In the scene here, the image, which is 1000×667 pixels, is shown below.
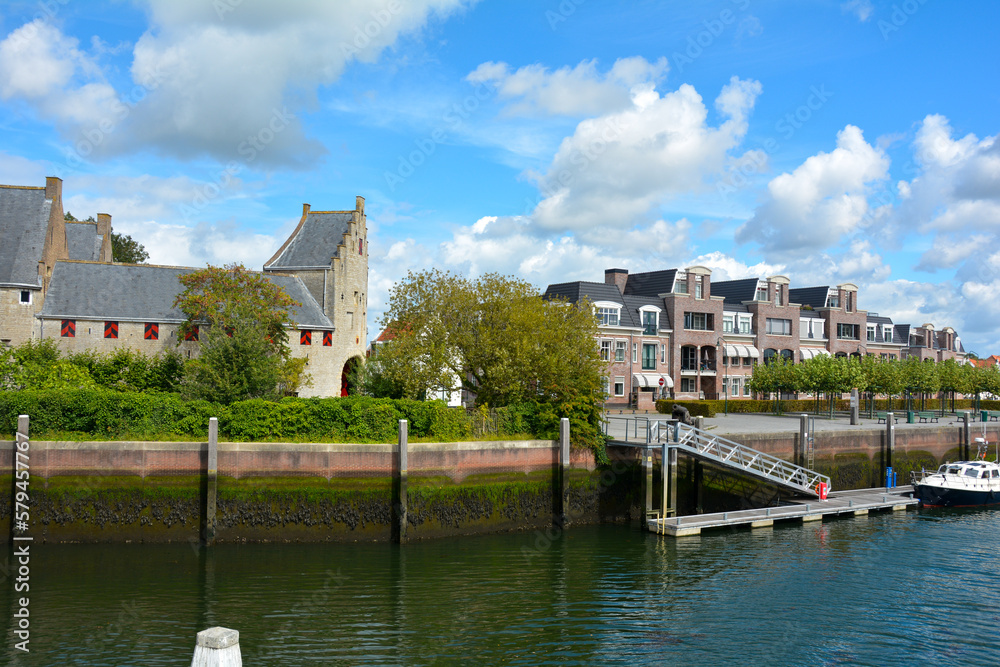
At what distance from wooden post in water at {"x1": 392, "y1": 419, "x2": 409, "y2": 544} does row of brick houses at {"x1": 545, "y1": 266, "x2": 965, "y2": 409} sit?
31746mm

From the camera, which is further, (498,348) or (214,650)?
(498,348)

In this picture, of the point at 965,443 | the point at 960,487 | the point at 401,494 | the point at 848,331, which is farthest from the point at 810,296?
the point at 401,494

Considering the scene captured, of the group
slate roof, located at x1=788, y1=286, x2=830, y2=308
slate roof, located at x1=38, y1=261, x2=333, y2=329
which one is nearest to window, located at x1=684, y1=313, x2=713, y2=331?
slate roof, located at x1=788, y1=286, x2=830, y2=308

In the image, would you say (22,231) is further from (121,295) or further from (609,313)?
(609,313)

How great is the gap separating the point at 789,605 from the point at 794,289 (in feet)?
249

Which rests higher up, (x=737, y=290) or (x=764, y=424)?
(x=737, y=290)

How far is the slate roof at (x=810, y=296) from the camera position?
85.4 m

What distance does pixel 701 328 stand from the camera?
7181cm

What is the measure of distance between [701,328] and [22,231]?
57.2 m

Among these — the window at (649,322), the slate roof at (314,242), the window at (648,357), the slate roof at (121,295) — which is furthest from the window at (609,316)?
the slate roof at (121,295)

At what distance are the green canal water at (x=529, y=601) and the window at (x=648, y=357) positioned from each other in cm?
3820

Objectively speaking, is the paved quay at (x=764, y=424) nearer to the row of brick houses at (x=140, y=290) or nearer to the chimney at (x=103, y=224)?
the row of brick houses at (x=140, y=290)

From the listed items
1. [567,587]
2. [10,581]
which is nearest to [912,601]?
[567,587]

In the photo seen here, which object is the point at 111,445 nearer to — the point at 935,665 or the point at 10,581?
the point at 10,581
